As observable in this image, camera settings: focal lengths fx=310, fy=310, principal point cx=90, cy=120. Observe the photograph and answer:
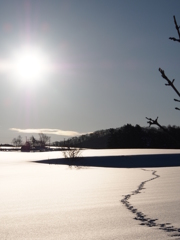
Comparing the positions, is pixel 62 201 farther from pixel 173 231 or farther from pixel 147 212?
pixel 173 231

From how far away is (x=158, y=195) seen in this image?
3.33m

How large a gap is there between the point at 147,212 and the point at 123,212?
19 centimetres

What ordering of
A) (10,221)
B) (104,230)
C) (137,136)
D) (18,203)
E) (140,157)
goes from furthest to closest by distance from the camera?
1. (137,136)
2. (140,157)
3. (18,203)
4. (10,221)
5. (104,230)

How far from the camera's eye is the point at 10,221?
234 cm

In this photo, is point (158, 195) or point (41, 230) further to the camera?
point (158, 195)

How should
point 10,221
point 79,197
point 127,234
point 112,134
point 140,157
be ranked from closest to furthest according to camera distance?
point 127,234 → point 10,221 → point 79,197 → point 140,157 → point 112,134

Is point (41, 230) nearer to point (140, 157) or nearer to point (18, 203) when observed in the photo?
point (18, 203)

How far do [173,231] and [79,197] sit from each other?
1.70m

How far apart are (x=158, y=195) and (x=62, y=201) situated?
1028 millimetres

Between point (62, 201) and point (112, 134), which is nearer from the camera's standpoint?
point (62, 201)

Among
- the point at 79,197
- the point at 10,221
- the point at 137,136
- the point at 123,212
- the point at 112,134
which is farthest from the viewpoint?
the point at 112,134

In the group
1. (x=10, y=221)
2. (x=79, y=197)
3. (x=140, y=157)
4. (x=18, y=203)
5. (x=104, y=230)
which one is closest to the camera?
(x=104, y=230)

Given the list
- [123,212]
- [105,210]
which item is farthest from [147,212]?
[105,210]

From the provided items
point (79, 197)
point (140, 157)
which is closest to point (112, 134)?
point (140, 157)
